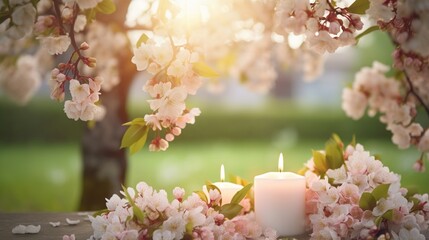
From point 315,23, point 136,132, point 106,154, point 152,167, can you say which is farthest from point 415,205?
point 152,167

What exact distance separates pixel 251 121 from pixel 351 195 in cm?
1082

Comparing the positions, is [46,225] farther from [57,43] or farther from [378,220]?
[378,220]

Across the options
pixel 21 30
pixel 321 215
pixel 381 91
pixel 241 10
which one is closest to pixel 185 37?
pixel 21 30

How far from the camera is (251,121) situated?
12.8m

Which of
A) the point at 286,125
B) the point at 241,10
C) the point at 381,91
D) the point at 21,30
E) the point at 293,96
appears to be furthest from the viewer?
the point at 293,96

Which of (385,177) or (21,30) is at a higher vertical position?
(21,30)

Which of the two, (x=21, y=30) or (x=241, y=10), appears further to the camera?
(x=241, y=10)

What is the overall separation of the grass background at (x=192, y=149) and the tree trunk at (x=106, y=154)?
2564 mm

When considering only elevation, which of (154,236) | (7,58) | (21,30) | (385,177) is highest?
(7,58)

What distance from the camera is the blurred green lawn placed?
7.27 meters

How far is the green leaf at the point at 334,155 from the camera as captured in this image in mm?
2238

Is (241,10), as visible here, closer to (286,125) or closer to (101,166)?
(101,166)

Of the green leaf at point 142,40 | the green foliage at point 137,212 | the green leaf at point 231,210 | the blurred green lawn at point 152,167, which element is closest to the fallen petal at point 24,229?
the green foliage at point 137,212

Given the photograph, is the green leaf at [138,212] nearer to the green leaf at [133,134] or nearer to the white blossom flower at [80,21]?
the green leaf at [133,134]
